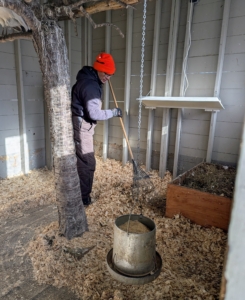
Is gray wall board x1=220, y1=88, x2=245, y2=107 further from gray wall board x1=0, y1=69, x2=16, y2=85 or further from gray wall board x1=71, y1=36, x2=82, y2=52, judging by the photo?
gray wall board x1=0, y1=69, x2=16, y2=85

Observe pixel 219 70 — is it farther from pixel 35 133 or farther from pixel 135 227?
pixel 35 133

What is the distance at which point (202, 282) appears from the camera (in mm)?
1715

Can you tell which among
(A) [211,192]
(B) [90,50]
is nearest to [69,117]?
(A) [211,192]

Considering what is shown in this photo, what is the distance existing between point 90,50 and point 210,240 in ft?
12.1

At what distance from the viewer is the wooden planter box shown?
88.1 inches

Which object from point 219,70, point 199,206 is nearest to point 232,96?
point 219,70

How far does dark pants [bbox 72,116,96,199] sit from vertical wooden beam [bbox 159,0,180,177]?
1.31 metres

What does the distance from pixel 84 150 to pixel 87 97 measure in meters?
0.62

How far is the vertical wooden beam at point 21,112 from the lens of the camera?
11.2 ft

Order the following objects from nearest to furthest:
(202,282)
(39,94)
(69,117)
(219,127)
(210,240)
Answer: (202,282)
(69,117)
(210,240)
(219,127)
(39,94)

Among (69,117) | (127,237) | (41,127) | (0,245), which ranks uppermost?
(69,117)

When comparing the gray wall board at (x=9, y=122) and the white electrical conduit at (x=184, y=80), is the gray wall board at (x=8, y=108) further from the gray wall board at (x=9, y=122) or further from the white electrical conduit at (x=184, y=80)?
the white electrical conduit at (x=184, y=80)

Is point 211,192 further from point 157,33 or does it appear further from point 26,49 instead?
point 26,49

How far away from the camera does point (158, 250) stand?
2.07 m
